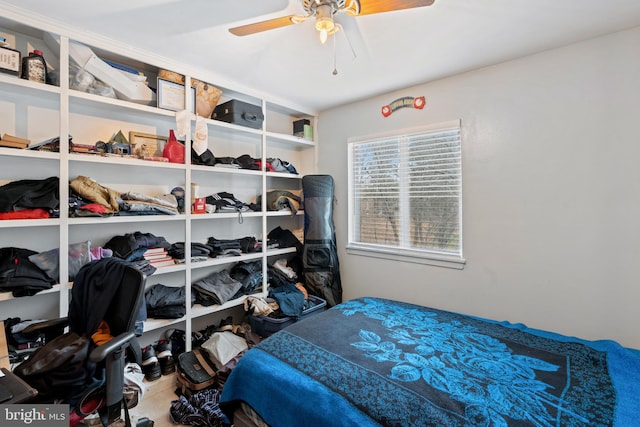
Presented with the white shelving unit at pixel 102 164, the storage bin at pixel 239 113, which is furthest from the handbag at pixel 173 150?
the storage bin at pixel 239 113

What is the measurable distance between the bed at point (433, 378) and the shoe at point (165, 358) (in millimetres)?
920

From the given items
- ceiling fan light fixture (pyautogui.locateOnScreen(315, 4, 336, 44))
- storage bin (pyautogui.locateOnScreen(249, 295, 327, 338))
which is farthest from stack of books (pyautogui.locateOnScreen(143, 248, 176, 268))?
ceiling fan light fixture (pyautogui.locateOnScreen(315, 4, 336, 44))

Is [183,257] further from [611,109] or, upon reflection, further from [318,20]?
[611,109]

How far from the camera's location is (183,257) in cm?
246

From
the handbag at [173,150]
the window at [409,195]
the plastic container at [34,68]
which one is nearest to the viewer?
the plastic container at [34,68]

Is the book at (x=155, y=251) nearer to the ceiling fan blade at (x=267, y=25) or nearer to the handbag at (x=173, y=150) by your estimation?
the handbag at (x=173, y=150)

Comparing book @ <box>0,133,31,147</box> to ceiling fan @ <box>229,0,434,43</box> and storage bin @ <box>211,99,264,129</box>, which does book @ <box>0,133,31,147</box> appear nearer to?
storage bin @ <box>211,99,264,129</box>

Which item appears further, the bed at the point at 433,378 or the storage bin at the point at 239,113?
the storage bin at the point at 239,113

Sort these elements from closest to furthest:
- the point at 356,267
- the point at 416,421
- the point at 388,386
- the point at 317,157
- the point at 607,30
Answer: the point at 416,421 → the point at 388,386 → the point at 607,30 → the point at 356,267 → the point at 317,157

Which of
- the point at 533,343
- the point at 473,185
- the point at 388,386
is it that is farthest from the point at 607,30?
the point at 388,386

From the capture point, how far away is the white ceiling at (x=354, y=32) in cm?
169

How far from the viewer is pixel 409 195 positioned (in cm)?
293

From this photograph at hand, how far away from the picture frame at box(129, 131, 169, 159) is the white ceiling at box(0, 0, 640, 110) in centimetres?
66

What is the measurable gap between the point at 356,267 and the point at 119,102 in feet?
8.64
